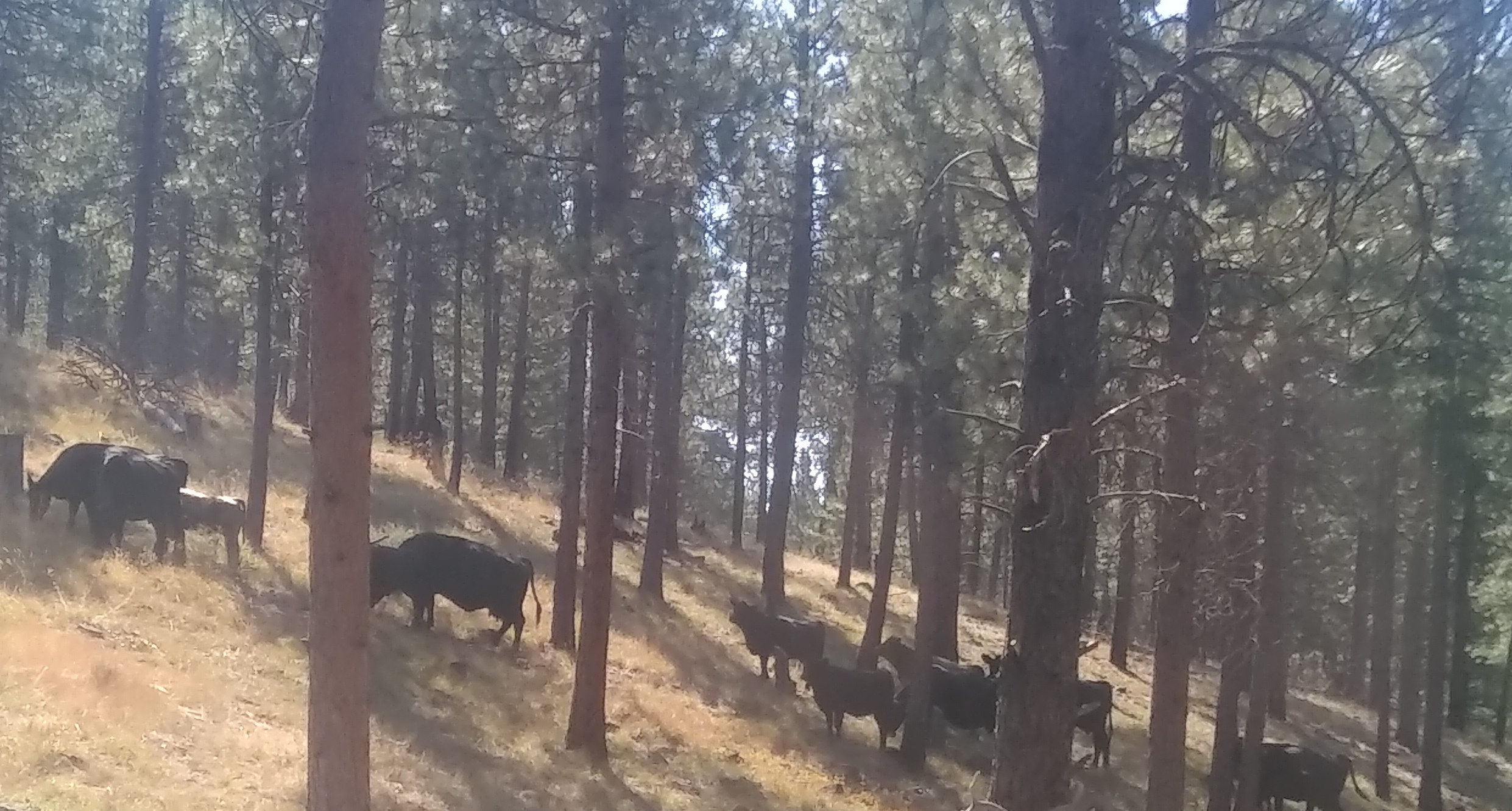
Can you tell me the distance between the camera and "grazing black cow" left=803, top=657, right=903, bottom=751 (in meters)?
19.0

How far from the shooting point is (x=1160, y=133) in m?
11.7

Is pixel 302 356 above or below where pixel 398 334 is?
below

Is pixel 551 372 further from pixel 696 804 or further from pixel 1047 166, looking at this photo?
pixel 1047 166

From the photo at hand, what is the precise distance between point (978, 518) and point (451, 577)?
10586 millimetres

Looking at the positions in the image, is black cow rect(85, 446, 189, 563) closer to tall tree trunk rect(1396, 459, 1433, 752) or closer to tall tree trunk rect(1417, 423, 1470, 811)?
tall tree trunk rect(1396, 459, 1433, 752)

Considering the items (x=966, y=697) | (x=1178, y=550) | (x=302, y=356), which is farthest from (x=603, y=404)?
(x=302, y=356)

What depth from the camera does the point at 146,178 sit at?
88.9 feet

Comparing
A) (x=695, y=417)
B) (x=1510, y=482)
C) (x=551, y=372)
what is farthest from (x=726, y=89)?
(x=695, y=417)

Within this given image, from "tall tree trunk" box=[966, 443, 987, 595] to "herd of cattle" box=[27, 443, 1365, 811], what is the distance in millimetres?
2478

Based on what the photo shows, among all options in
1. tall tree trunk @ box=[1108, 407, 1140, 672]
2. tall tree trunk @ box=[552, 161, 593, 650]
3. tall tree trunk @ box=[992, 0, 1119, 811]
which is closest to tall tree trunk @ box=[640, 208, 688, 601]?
tall tree trunk @ box=[552, 161, 593, 650]

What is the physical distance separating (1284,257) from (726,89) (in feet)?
24.4

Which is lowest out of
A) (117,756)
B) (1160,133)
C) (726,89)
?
(117,756)

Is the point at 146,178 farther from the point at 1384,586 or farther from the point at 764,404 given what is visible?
the point at 1384,586

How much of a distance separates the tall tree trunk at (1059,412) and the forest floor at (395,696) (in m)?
6.19
